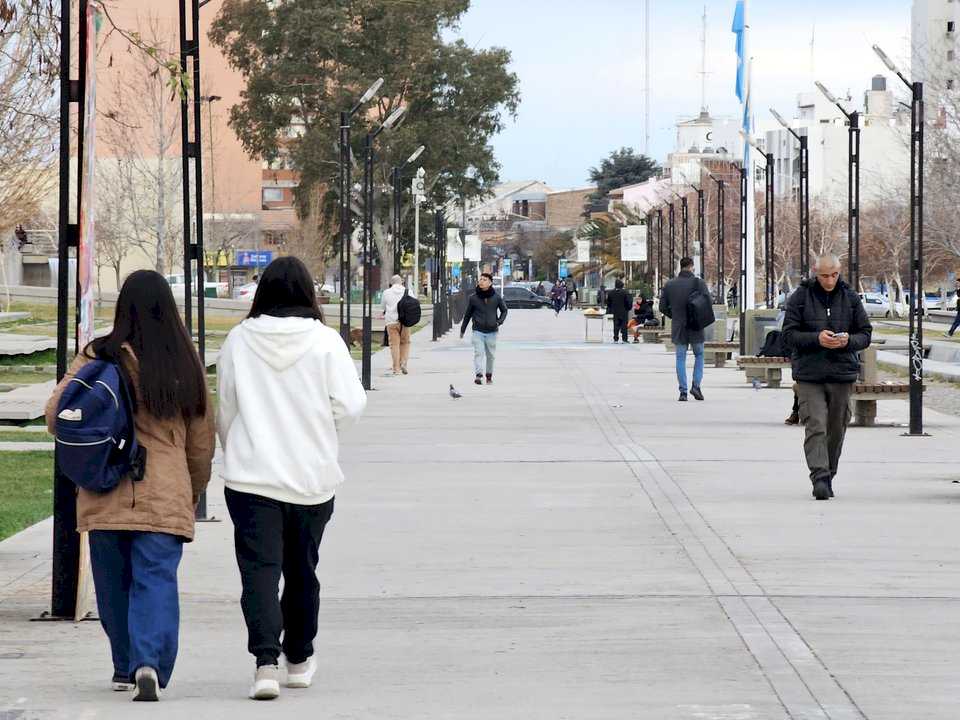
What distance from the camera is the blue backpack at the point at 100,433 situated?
6.68 metres

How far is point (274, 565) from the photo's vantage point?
271 inches

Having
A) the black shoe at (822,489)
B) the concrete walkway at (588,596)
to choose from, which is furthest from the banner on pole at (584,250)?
the black shoe at (822,489)

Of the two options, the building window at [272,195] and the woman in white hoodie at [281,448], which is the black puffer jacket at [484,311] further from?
the building window at [272,195]

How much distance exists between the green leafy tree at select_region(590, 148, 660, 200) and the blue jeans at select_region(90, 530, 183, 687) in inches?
6301

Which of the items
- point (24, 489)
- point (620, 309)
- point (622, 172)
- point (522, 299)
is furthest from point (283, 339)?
point (622, 172)

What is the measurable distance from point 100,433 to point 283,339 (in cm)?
75

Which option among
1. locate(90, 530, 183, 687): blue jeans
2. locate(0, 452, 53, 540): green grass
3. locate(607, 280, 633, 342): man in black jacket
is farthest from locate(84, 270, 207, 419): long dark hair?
locate(607, 280, 633, 342): man in black jacket

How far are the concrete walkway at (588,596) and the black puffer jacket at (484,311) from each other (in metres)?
10.7

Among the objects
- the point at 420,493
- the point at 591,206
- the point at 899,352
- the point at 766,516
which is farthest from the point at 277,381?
the point at 591,206

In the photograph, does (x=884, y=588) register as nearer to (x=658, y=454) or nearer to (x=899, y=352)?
(x=658, y=454)

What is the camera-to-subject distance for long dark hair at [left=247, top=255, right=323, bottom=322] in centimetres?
A: 700

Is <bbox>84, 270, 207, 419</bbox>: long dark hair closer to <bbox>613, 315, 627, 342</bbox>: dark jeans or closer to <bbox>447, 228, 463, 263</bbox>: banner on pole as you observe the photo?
<bbox>613, 315, 627, 342</bbox>: dark jeans

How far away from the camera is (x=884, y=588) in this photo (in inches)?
368

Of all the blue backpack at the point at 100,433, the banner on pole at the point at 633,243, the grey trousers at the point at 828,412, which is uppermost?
the banner on pole at the point at 633,243
